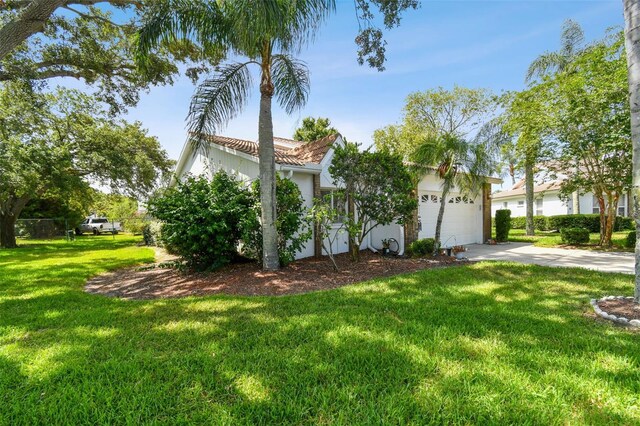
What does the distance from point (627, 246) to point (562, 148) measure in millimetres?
4705

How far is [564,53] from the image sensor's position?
18203 mm

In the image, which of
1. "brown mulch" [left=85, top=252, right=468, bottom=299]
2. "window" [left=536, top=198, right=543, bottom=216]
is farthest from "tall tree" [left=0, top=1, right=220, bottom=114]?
"window" [left=536, top=198, right=543, bottom=216]

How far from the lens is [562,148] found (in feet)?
41.1

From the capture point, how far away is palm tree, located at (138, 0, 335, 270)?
260 inches

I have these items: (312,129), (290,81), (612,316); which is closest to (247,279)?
(290,81)

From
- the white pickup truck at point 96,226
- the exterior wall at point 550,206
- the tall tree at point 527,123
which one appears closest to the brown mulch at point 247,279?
the tall tree at point 527,123

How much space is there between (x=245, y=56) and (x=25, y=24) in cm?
459

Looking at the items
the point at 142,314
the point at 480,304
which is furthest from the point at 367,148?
the point at 142,314

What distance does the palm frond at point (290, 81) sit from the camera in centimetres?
824

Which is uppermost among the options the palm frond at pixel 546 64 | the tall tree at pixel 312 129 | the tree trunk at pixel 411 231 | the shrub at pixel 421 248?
the palm frond at pixel 546 64

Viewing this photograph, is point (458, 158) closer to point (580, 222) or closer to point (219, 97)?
point (219, 97)

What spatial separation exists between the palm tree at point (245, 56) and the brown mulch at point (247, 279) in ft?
2.78

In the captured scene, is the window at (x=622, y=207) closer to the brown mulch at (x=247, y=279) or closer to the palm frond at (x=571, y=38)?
the palm frond at (x=571, y=38)

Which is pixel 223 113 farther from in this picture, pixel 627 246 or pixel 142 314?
pixel 627 246
